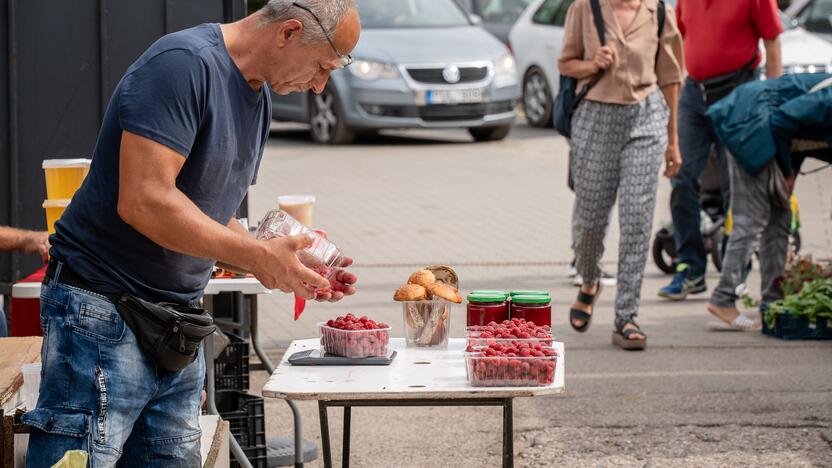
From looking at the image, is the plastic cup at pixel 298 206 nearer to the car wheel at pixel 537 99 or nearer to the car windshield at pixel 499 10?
the car wheel at pixel 537 99

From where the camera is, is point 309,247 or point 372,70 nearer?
point 309,247

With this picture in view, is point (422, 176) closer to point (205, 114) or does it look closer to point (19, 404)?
Result: point (19, 404)

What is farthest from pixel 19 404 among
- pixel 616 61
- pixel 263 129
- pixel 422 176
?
pixel 422 176

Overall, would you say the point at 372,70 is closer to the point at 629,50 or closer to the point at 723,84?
the point at 723,84

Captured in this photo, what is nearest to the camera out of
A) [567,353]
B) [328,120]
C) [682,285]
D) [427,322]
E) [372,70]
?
[427,322]

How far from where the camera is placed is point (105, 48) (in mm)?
6410

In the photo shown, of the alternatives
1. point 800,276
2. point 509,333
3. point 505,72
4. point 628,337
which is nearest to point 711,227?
point 800,276

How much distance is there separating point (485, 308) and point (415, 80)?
1127 centimetres

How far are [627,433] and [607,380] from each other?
866mm

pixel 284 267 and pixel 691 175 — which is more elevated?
pixel 284 267

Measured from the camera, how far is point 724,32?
8.50 meters

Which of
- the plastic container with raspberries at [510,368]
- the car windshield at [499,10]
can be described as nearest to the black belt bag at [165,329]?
the plastic container with raspberries at [510,368]

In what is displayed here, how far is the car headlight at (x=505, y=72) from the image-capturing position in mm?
16031

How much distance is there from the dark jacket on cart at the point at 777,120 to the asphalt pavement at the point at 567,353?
1.01 metres
